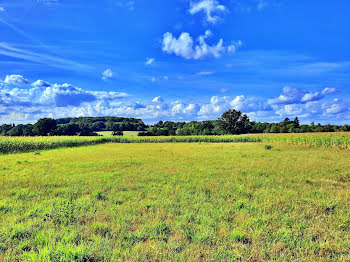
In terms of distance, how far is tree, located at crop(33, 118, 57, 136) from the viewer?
83213 millimetres

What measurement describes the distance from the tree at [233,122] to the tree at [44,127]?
264 ft

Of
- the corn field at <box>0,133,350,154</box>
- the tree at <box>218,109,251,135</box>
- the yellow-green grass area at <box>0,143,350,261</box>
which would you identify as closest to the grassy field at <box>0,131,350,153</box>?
the corn field at <box>0,133,350,154</box>

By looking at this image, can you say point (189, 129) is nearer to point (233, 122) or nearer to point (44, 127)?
point (233, 122)

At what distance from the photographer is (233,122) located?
99500 millimetres

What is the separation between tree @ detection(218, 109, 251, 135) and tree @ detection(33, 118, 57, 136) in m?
80.5

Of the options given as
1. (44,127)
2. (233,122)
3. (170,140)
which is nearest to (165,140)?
(170,140)

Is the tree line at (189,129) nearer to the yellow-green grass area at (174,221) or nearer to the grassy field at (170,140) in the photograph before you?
the grassy field at (170,140)

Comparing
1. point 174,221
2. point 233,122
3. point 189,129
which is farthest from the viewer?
point 189,129

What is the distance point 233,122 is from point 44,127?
88.6 meters

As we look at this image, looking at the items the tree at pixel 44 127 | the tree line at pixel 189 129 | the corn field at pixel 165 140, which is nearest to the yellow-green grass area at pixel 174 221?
the corn field at pixel 165 140

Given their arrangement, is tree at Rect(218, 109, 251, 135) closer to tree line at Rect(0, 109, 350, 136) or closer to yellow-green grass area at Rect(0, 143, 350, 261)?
tree line at Rect(0, 109, 350, 136)

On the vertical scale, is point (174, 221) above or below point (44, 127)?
below

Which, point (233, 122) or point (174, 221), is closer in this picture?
point (174, 221)

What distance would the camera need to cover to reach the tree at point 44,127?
A: 83.2 m
